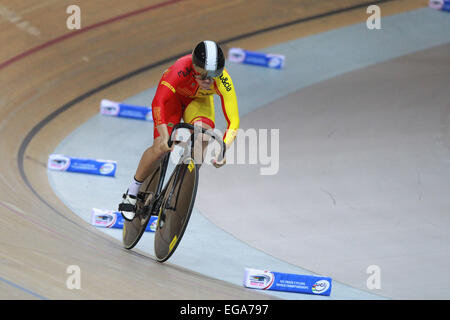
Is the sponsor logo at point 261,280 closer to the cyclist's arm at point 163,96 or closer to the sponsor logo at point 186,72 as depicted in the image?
the cyclist's arm at point 163,96

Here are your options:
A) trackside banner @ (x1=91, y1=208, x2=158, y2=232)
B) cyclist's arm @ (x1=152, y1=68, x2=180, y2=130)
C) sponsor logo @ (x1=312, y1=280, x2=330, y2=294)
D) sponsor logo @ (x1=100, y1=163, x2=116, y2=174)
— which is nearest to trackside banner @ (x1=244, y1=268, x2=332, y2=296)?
sponsor logo @ (x1=312, y1=280, x2=330, y2=294)

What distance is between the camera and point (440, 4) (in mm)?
10031

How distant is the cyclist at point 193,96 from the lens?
365cm

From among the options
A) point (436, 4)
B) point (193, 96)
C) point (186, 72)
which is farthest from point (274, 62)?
point (186, 72)

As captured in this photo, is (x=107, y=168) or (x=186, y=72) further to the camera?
(x=107, y=168)

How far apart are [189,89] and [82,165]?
204cm

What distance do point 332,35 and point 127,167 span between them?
4055 millimetres

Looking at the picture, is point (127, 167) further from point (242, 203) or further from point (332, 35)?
point (332, 35)

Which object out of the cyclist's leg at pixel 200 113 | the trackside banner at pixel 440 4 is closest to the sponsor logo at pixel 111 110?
the cyclist's leg at pixel 200 113

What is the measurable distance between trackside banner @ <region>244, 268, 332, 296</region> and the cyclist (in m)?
0.72

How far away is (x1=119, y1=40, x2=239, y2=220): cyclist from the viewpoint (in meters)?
3.65

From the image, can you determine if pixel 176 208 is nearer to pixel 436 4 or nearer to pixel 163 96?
pixel 163 96

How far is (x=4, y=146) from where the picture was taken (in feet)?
18.7
